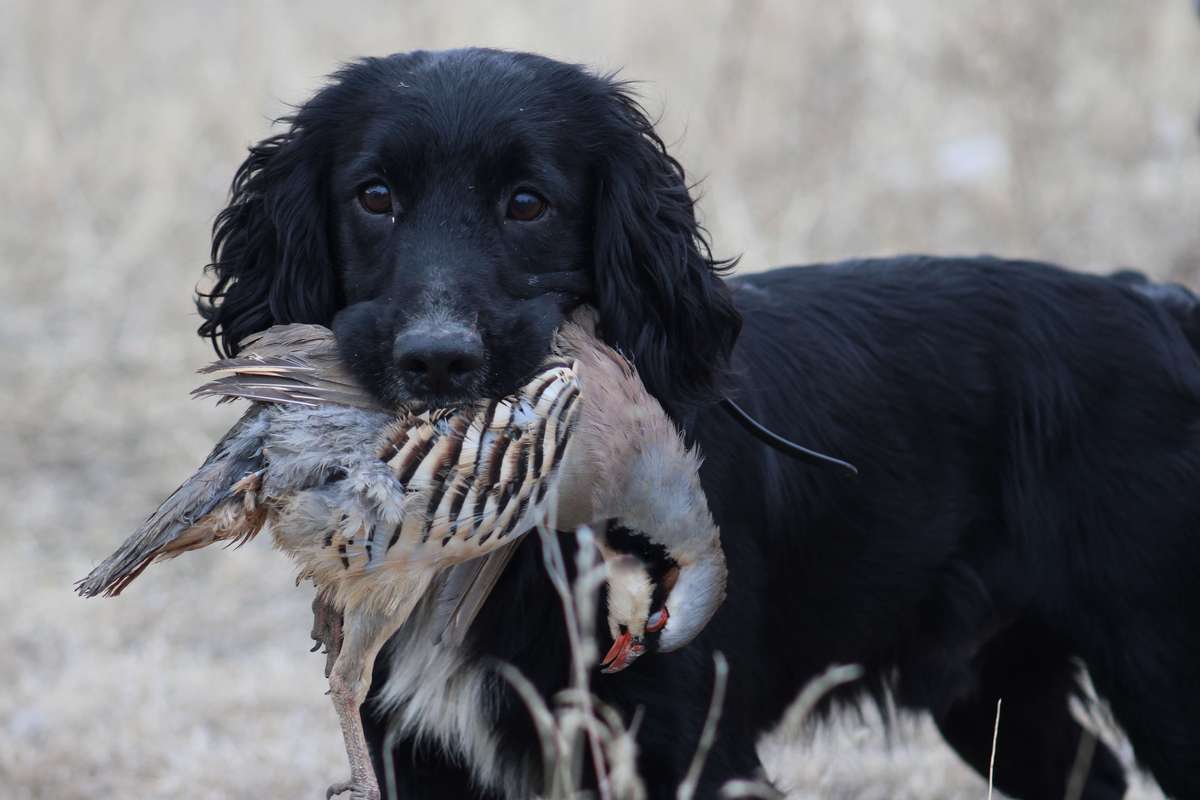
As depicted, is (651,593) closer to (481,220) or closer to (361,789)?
(361,789)

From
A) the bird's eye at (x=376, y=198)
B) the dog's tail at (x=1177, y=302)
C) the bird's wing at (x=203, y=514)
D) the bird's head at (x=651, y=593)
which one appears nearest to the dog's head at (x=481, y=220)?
the bird's eye at (x=376, y=198)

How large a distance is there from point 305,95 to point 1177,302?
596 centimetres

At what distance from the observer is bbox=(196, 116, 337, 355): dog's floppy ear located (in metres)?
2.95

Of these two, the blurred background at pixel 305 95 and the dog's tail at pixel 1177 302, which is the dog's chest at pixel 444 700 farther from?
the blurred background at pixel 305 95

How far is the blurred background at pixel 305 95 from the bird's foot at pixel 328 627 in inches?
116

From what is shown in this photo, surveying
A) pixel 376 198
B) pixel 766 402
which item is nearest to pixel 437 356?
pixel 376 198

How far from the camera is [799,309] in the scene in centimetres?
345

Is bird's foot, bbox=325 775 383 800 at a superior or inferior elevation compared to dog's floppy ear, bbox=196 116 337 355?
inferior

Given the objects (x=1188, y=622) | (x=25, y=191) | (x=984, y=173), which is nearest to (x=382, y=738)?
(x=1188, y=622)

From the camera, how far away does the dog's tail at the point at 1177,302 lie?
3545mm

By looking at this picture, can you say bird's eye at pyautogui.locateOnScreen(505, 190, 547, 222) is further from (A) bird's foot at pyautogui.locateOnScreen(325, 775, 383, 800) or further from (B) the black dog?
(A) bird's foot at pyautogui.locateOnScreen(325, 775, 383, 800)

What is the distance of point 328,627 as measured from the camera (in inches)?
106

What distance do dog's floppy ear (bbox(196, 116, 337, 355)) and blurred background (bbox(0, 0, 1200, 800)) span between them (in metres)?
2.80

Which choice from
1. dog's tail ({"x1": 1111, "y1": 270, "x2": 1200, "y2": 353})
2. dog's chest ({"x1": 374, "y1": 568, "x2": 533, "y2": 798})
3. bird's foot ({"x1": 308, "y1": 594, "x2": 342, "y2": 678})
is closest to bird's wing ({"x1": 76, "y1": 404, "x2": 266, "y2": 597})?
bird's foot ({"x1": 308, "y1": 594, "x2": 342, "y2": 678})
